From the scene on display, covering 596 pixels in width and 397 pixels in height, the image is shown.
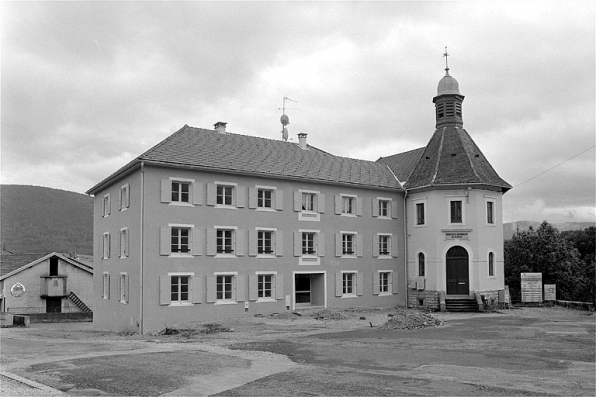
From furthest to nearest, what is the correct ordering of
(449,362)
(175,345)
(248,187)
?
(248,187), (175,345), (449,362)

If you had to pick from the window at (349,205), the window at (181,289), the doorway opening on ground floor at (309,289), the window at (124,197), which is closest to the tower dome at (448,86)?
the window at (349,205)

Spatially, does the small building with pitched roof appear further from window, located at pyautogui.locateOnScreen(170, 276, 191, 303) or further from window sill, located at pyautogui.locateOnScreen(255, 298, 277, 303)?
window, located at pyautogui.locateOnScreen(170, 276, 191, 303)

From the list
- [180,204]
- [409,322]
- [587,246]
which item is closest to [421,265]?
[409,322]

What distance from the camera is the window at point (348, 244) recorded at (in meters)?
34.5

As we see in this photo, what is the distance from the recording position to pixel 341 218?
3438 centimetres

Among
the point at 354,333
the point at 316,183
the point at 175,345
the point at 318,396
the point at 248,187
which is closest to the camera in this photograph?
the point at 318,396

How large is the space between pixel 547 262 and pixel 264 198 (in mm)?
24752

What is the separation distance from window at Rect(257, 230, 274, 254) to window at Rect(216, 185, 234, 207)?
226 cm

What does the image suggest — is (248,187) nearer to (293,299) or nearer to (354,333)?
(293,299)

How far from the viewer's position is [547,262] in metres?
45.0

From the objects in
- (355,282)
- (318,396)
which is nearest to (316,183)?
(355,282)

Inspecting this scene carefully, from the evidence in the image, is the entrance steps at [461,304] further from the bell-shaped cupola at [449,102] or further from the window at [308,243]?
the bell-shaped cupola at [449,102]

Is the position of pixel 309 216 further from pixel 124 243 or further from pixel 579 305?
pixel 579 305

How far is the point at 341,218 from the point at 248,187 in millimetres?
6463
